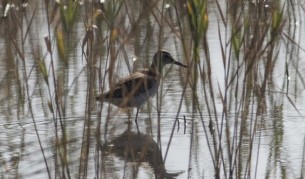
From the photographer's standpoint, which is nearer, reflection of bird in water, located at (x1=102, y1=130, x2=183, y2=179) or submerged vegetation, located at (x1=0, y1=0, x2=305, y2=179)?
submerged vegetation, located at (x1=0, y1=0, x2=305, y2=179)

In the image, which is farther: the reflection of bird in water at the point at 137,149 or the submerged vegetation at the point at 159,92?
the reflection of bird in water at the point at 137,149

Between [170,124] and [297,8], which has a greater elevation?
[297,8]

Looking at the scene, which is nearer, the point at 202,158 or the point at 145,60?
the point at 202,158

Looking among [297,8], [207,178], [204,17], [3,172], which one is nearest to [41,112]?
[3,172]

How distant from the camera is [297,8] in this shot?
1009cm

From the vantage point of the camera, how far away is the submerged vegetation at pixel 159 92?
16.2ft

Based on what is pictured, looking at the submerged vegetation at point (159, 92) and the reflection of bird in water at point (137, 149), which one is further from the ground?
the submerged vegetation at point (159, 92)

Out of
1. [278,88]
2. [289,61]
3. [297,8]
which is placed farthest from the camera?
[297,8]

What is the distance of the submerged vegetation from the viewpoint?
495 centimetres

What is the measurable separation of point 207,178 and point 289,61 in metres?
2.90

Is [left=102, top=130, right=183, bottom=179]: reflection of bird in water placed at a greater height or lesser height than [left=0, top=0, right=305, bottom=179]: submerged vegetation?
lesser

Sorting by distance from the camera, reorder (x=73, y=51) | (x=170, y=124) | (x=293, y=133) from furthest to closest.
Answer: (x=73, y=51) < (x=170, y=124) < (x=293, y=133)

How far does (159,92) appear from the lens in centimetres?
805

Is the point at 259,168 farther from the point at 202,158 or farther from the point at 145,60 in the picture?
the point at 145,60
